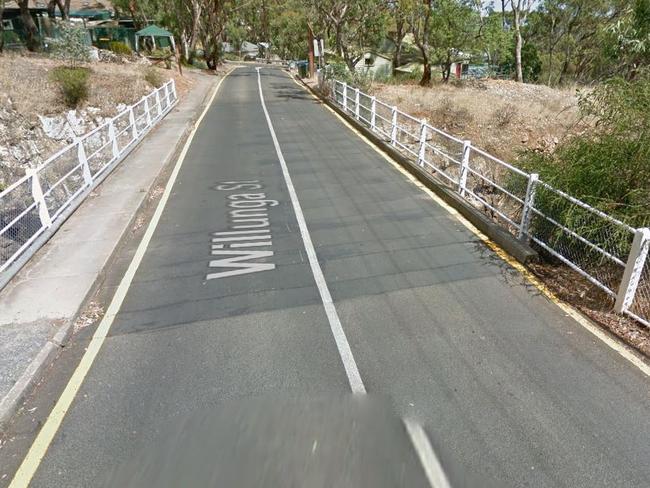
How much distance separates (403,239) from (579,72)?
54.8 meters

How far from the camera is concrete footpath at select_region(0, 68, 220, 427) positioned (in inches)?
169

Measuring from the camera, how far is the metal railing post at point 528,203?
6154mm

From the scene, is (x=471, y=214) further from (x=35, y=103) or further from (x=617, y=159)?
(x=35, y=103)

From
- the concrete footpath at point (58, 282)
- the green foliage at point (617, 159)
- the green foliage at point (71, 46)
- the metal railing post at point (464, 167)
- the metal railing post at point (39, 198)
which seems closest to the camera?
the concrete footpath at point (58, 282)

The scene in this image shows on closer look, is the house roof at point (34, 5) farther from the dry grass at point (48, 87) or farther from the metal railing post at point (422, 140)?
the metal railing post at point (422, 140)

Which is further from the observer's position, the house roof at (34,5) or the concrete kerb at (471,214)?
the house roof at (34,5)

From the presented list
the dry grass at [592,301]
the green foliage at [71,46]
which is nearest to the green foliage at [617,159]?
the dry grass at [592,301]

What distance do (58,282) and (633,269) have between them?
6902 mm

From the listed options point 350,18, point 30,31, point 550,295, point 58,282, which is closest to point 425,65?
point 350,18

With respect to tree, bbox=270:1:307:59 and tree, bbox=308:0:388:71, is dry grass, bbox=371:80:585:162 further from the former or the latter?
tree, bbox=270:1:307:59

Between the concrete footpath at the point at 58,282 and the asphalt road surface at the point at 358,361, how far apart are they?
1.75 feet

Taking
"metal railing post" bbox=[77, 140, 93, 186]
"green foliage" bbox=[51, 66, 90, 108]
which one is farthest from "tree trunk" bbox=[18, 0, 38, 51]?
"metal railing post" bbox=[77, 140, 93, 186]

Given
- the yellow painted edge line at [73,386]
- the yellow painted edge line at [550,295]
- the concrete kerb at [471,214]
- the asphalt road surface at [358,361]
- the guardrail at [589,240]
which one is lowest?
the yellow painted edge line at [73,386]

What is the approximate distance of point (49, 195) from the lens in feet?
31.9
